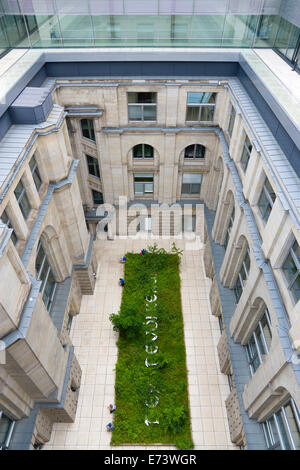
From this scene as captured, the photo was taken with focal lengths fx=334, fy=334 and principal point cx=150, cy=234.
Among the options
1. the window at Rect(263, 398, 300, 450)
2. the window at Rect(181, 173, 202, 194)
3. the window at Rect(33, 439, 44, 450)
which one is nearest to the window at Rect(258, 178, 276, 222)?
the window at Rect(263, 398, 300, 450)

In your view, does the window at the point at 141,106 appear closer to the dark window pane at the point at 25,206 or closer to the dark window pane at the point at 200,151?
the dark window pane at the point at 200,151

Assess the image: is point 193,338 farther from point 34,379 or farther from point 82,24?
point 82,24

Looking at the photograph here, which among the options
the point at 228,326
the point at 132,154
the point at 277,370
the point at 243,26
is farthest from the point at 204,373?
the point at 243,26

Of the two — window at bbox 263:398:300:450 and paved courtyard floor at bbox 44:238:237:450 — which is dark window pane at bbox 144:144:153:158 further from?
window at bbox 263:398:300:450

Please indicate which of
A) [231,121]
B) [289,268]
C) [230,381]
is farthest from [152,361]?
[231,121]

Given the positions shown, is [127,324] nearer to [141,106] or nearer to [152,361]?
[152,361]
